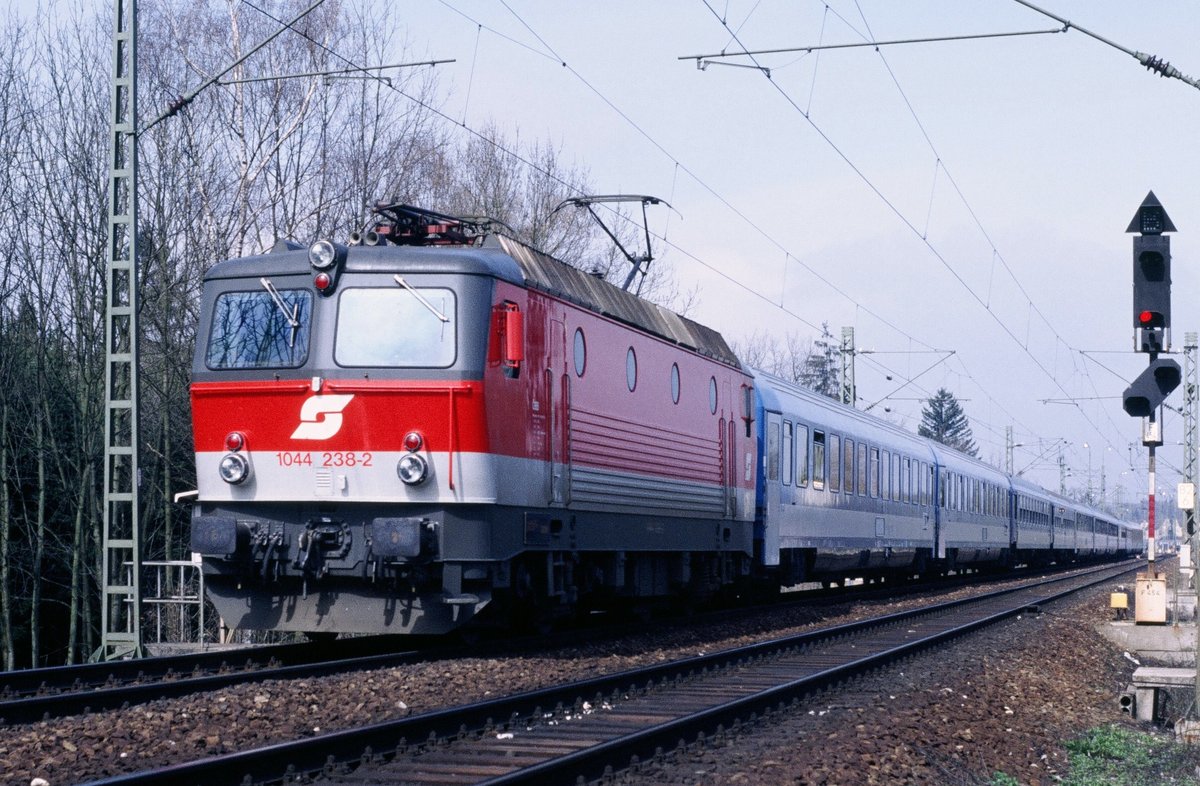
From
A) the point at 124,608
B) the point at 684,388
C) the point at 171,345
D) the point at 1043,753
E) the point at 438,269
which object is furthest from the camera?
the point at 171,345

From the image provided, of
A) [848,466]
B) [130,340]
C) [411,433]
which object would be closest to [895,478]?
[848,466]

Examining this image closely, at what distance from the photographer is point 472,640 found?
14062 mm

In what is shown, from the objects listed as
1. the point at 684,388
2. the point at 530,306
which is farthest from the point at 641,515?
the point at 530,306

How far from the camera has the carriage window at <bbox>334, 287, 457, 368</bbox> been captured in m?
12.5

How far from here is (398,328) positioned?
12602mm

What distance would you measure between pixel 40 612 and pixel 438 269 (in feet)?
50.8

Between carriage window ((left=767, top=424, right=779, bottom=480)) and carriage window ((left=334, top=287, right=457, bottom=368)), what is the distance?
9829 mm

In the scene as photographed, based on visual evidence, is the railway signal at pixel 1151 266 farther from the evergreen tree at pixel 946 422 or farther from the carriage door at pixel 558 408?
the evergreen tree at pixel 946 422

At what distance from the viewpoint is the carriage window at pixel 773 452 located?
2155 cm

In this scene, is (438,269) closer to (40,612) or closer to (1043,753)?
(1043,753)

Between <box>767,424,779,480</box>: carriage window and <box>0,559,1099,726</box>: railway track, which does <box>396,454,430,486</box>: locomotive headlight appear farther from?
<box>767,424,779,480</box>: carriage window

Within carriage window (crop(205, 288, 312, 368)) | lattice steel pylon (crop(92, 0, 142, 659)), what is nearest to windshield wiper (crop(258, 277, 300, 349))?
carriage window (crop(205, 288, 312, 368))

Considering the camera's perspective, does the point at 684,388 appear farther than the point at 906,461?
No

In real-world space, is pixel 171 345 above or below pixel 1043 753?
above
